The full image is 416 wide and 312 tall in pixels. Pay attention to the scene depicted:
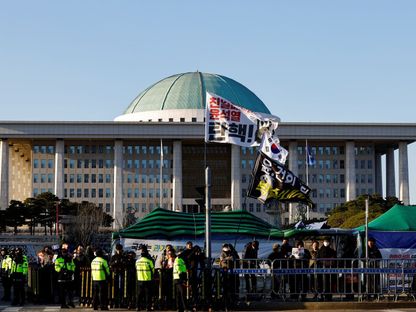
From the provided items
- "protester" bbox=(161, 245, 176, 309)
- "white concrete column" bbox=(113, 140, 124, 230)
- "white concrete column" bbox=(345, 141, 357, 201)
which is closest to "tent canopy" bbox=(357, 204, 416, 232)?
"protester" bbox=(161, 245, 176, 309)

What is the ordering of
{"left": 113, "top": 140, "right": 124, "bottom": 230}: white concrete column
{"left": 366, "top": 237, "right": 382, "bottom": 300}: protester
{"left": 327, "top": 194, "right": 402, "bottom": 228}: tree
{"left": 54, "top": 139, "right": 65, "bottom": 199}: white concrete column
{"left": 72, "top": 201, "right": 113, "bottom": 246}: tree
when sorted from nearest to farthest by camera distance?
{"left": 366, "top": 237, "right": 382, "bottom": 300}: protester
{"left": 327, "top": 194, "right": 402, "bottom": 228}: tree
{"left": 72, "top": 201, "right": 113, "bottom": 246}: tree
{"left": 113, "top": 140, "right": 124, "bottom": 230}: white concrete column
{"left": 54, "top": 139, "right": 65, "bottom": 199}: white concrete column

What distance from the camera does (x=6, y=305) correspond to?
2798 cm

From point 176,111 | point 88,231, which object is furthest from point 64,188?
A: point 88,231

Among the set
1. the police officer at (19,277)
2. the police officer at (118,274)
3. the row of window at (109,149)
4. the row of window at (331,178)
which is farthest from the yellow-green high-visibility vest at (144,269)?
the row of window at (331,178)

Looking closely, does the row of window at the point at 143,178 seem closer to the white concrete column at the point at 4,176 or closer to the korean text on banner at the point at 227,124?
the white concrete column at the point at 4,176

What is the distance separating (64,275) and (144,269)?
10.2 feet

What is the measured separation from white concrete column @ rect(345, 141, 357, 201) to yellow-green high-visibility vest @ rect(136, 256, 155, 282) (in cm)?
11199

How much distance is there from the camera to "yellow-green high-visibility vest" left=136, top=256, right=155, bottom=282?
78.5ft

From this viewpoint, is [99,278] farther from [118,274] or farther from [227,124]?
[227,124]

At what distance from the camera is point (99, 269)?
79.2 feet

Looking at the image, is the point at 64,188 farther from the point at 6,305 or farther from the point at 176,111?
the point at 6,305

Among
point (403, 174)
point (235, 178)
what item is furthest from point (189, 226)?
point (403, 174)

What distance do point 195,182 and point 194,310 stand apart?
379 feet

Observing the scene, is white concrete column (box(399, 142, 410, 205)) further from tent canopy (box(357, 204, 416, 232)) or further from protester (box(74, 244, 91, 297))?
protester (box(74, 244, 91, 297))
